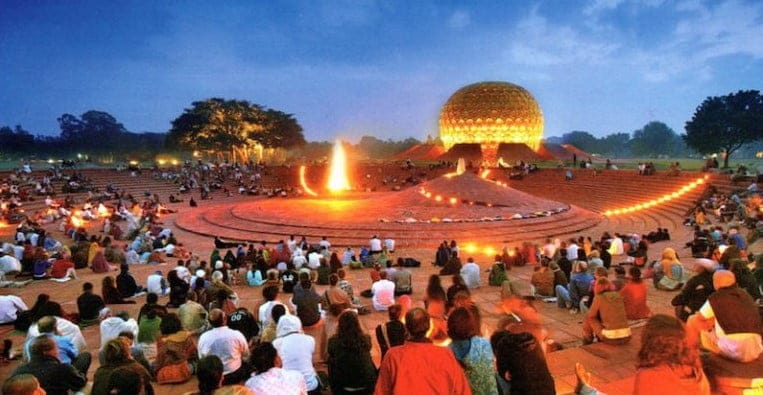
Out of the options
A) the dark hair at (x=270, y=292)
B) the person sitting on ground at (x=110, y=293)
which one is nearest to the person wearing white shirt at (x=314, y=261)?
the person sitting on ground at (x=110, y=293)

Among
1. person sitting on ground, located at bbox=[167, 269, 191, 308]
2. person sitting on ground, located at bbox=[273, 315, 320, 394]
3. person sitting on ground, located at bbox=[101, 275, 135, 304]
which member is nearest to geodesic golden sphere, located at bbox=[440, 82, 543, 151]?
person sitting on ground, located at bbox=[167, 269, 191, 308]

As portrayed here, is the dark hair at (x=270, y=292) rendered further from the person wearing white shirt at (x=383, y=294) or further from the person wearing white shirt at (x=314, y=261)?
the person wearing white shirt at (x=314, y=261)

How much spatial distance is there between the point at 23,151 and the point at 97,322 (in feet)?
279

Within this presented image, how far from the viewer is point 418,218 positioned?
23625 millimetres

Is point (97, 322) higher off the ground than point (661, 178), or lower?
lower

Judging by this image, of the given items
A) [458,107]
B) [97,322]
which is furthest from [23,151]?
[97,322]

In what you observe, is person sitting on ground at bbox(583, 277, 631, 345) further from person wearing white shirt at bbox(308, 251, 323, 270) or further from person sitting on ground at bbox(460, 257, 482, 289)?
person wearing white shirt at bbox(308, 251, 323, 270)

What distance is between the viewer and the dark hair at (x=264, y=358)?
418cm

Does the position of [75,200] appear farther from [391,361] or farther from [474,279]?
[391,361]

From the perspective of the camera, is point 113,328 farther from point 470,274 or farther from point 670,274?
point 670,274

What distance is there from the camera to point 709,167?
32719mm

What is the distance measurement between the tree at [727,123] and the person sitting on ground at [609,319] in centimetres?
4584

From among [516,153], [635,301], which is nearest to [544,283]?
[635,301]

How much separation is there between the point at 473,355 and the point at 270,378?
178cm
